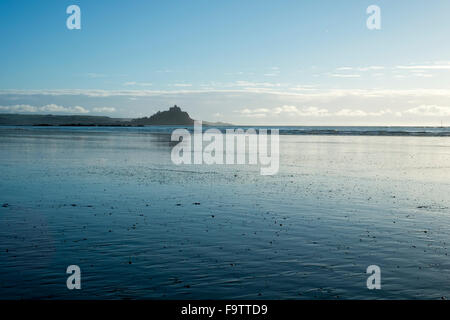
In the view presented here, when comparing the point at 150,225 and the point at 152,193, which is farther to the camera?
the point at 152,193

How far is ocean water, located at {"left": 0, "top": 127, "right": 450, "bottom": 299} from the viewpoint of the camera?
12023mm

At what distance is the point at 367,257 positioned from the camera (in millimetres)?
14719

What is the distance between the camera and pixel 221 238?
16797 millimetres

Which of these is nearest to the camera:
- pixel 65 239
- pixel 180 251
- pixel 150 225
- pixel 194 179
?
pixel 180 251

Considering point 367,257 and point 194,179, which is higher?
point 194,179

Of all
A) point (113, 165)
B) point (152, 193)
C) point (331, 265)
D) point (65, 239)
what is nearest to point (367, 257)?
point (331, 265)

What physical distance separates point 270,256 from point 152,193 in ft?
44.4

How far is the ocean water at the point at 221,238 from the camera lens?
12.0m

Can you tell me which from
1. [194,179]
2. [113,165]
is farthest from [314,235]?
[113,165]

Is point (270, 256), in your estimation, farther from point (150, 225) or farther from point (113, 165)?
point (113, 165)

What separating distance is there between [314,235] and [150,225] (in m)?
6.73
